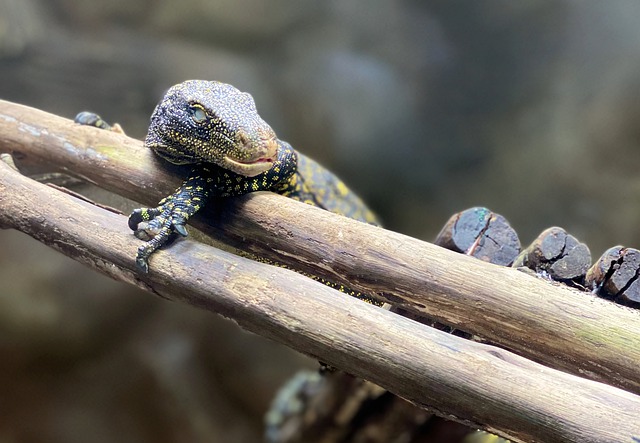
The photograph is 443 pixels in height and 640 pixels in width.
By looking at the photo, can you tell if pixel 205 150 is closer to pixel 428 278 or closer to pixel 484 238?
pixel 428 278

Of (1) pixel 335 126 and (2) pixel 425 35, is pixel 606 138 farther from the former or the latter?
(1) pixel 335 126

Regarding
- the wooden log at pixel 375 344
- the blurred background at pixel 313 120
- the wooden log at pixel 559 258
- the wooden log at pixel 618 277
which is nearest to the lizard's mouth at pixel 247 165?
the wooden log at pixel 375 344

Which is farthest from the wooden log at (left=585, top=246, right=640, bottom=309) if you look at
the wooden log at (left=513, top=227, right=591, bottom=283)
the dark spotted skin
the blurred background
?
the blurred background

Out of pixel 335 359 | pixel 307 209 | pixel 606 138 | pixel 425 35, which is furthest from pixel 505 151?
pixel 335 359

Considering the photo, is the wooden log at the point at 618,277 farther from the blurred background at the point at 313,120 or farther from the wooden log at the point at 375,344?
the blurred background at the point at 313,120

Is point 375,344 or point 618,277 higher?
point 618,277

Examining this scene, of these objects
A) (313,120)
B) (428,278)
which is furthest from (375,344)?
(313,120)

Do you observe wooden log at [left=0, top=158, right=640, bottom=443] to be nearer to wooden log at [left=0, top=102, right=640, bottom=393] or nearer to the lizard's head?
wooden log at [left=0, top=102, right=640, bottom=393]
